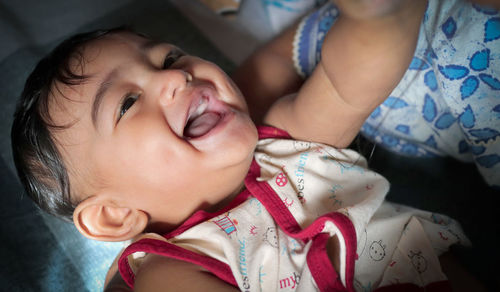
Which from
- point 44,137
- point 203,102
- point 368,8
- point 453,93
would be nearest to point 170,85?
point 203,102

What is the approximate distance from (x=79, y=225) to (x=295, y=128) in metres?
0.43

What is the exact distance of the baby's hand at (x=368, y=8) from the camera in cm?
44

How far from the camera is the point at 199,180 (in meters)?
0.69

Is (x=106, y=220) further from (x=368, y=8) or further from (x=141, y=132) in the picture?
(x=368, y=8)

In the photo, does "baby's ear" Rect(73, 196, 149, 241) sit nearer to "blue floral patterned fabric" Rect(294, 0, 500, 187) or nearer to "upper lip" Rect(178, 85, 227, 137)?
"upper lip" Rect(178, 85, 227, 137)

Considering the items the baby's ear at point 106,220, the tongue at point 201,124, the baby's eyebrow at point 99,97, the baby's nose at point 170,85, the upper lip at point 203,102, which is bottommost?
the baby's ear at point 106,220

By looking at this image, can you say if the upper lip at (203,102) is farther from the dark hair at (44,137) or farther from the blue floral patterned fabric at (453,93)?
the blue floral patterned fabric at (453,93)

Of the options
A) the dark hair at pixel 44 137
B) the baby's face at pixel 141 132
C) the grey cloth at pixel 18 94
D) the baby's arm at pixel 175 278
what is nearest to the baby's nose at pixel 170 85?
the baby's face at pixel 141 132

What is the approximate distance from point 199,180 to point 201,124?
10cm

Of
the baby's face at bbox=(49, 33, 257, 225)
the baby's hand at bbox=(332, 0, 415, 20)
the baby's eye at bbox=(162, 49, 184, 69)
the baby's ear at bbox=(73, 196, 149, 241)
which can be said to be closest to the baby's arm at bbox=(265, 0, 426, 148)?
the baby's hand at bbox=(332, 0, 415, 20)

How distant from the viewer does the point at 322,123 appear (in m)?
0.72

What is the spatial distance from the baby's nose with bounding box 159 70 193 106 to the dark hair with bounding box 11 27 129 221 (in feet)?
0.43

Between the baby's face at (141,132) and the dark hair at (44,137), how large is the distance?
0.06ft

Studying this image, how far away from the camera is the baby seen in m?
0.65
